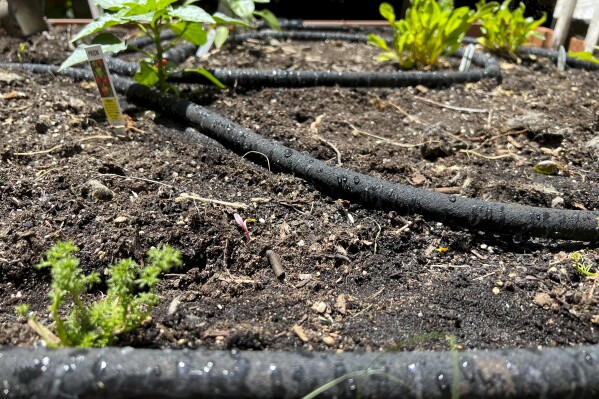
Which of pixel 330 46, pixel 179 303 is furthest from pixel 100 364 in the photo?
pixel 330 46

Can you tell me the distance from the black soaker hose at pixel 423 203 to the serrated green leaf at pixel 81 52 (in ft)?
2.01

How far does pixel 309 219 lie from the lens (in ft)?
4.99

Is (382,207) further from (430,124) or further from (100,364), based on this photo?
(100,364)

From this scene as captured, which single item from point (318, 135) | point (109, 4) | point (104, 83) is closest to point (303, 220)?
point (318, 135)

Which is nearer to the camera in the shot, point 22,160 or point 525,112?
point 22,160

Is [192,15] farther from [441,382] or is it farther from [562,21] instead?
[562,21]

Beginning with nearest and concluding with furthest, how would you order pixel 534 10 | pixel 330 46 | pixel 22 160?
pixel 22 160, pixel 534 10, pixel 330 46

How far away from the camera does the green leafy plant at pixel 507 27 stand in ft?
9.65

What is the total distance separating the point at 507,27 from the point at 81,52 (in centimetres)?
251

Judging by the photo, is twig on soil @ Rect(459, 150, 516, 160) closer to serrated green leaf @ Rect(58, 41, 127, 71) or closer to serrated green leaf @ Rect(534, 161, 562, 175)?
serrated green leaf @ Rect(534, 161, 562, 175)

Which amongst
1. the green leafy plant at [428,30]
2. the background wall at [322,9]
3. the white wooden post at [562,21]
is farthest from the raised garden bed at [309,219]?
the background wall at [322,9]

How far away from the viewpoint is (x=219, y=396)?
82 centimetres

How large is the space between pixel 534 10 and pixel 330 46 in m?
1.31

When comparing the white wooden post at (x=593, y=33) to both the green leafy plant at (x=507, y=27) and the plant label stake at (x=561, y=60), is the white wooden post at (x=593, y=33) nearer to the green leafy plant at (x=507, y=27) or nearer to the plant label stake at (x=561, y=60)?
the plant label stake at (x=561, y=60)
